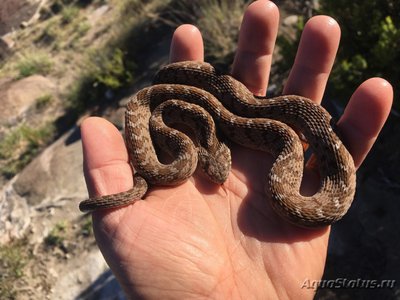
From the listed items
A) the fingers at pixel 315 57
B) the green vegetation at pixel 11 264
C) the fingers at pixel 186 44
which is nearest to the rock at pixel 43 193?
the green vegetation at pixel 11 264

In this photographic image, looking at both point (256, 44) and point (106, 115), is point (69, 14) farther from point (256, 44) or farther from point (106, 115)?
point (256, 44)

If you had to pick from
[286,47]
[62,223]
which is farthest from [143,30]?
[62,223]

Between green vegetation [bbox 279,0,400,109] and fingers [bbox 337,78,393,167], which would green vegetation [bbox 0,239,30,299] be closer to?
fingers [bbox 337,78,393,167]

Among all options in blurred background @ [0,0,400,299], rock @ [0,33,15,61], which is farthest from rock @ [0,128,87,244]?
rock @ [0,33,15,61]

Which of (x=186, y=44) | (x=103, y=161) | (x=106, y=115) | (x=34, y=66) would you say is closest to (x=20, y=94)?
(x=34, y=66)

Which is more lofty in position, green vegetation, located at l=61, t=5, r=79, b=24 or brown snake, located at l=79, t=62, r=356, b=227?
brown snake, located at l=79, t=62, r=356, b=227

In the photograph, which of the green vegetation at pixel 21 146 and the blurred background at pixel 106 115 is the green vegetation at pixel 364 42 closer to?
the blurred background at pixel 106 115
